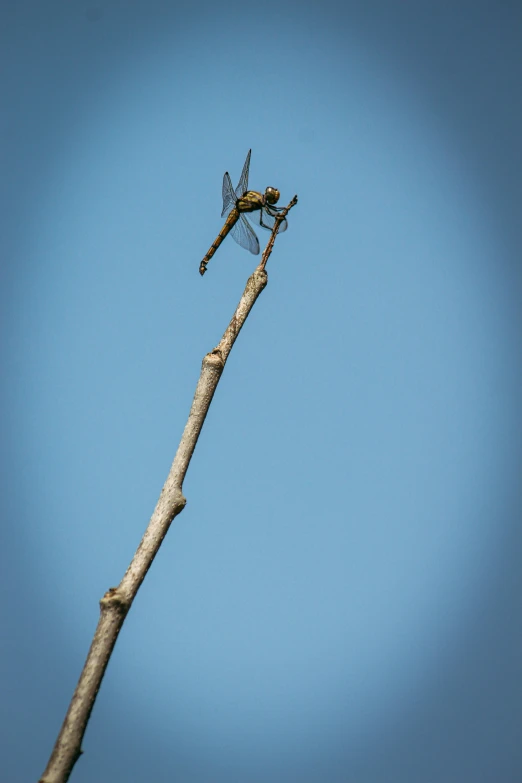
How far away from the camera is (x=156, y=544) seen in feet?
6.89

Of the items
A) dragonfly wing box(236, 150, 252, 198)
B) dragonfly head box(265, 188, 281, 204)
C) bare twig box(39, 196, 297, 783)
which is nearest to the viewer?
bare twig box(39, 196, 297, 783)

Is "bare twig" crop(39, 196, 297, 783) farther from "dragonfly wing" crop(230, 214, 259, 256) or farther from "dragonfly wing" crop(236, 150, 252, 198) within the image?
"dragonfly wing" crop(236, 150, 252, 198)

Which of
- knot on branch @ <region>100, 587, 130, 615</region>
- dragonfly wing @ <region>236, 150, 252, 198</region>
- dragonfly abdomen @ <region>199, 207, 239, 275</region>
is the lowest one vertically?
knot on branch @ <region>100, 587, 130, 615</region>

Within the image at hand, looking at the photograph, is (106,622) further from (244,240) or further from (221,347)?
(244,240)

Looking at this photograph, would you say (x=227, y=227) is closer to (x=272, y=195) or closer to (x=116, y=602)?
(x=272, y=195)

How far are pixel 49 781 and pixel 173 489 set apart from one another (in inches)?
35.0

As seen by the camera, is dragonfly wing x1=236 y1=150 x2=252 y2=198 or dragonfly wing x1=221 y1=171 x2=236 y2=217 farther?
dragonfly wing x1=236 y1=150 x2=252 y2=198

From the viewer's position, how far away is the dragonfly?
4215mm

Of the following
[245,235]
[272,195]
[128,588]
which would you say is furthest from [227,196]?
[128,588]

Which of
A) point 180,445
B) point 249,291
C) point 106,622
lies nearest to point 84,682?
point 106,622

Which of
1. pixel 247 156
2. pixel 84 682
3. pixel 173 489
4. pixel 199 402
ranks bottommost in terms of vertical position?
pixel 84 682

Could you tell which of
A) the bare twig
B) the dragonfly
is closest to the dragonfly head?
the dragonfly

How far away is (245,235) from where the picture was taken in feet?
16.7

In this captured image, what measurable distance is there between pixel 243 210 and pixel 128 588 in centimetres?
306
